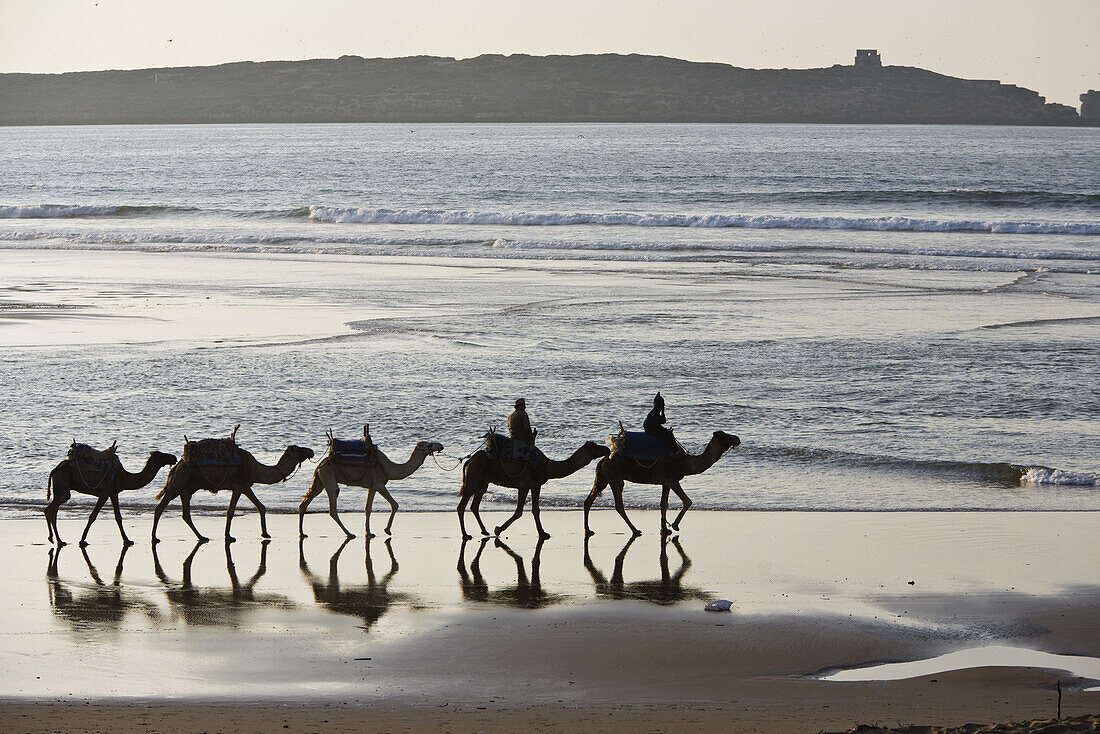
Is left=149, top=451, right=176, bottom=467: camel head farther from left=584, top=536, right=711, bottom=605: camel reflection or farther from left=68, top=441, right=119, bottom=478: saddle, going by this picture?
left=584, top=536, right=711, bottom=605: camel reflection

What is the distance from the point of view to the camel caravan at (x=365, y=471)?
12023 millimetres

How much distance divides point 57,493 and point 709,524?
596 centimetres

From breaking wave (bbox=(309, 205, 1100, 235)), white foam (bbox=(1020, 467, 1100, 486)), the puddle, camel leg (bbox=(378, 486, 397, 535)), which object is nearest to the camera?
the puddle

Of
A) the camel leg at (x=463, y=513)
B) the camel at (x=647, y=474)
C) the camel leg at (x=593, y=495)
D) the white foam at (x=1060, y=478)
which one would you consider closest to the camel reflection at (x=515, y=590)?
the camel leg at (x=463, y=513)

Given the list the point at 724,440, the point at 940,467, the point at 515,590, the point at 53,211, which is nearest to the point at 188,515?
the point at 515,590

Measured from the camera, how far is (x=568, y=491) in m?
14.4

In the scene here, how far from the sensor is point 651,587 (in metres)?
10.9

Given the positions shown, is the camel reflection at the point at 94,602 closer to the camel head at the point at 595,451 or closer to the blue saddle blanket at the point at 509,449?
the blue saddle blanket at the point at 509,449

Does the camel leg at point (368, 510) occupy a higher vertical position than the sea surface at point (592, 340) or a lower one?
lower

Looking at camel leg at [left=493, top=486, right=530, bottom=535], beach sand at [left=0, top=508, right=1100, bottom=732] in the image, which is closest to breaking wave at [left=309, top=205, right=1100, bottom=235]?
beach sand at [left=0, top=508, right=1100, bottom=732]

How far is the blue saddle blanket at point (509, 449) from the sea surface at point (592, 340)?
66.4 inches

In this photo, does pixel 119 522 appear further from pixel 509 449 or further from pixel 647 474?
pixel 647 474

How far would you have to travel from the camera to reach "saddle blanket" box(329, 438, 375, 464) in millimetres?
12328

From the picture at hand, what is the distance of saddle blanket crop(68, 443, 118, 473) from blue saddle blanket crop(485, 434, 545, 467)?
3.36m
